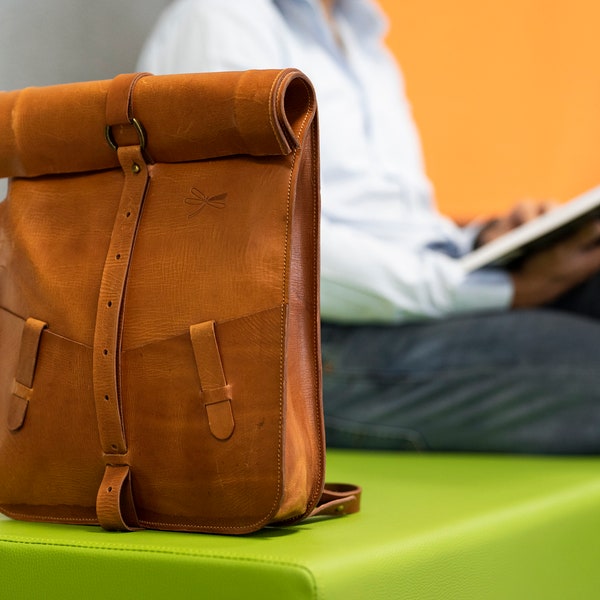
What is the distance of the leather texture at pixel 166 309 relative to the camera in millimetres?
704

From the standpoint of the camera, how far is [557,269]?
55.0 inches

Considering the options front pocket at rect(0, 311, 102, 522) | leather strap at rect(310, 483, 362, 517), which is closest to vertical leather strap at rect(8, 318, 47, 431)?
front pocket at rect(0, 311, 102, 522)

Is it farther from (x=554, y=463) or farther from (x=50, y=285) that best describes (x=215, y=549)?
(x=554, y=463)

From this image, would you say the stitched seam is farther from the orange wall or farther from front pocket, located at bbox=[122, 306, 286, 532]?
the orange wall

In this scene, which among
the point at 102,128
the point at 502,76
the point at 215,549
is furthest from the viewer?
the point at 502,76

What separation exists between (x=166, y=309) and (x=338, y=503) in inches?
8.4

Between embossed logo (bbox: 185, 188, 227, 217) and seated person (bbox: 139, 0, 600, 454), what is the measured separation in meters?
0.53

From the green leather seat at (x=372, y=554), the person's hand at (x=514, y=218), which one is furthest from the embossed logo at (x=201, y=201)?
the person's hand at (x=514, y=218)

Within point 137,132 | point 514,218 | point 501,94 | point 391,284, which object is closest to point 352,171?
point 391,284

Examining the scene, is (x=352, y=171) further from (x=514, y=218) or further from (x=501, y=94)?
(x=501, y=94)

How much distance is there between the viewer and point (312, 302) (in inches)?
29.5

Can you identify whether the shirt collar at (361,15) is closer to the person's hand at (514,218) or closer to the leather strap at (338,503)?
the person's hand at (514,218)

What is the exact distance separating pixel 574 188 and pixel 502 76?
33 cm

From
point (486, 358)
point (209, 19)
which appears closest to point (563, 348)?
point (486, 358)
